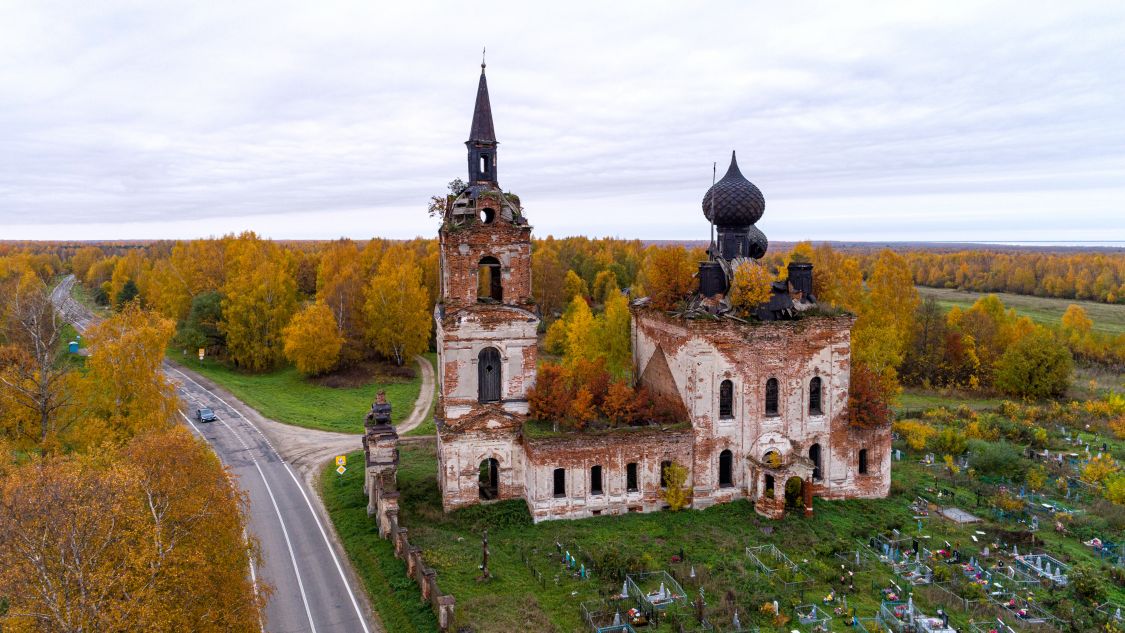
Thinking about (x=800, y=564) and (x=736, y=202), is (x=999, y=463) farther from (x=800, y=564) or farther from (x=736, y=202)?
(x=736, y=202)

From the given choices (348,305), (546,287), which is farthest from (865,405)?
(546,287)

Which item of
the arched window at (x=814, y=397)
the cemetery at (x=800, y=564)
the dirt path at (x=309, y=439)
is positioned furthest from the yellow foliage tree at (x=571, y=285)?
the arched window at (x=814, y=397)

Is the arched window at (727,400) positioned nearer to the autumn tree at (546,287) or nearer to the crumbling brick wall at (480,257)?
the crumbling brick wall at (480,257)

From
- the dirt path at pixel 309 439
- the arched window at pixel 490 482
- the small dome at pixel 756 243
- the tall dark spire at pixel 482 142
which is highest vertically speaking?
the tall dark spire at pixel 482 142

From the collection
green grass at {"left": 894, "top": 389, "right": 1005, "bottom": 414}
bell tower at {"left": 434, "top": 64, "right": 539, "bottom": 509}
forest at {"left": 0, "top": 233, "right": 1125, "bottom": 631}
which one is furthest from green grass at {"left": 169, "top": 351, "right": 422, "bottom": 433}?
green grass at {"left": 894, "top": 389, "right": 1005, "bottom": 414}

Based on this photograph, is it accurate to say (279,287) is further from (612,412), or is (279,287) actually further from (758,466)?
(758,466)
